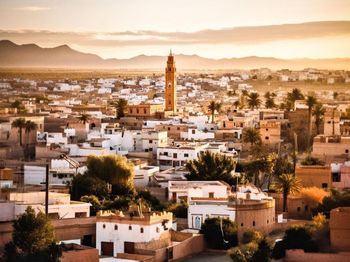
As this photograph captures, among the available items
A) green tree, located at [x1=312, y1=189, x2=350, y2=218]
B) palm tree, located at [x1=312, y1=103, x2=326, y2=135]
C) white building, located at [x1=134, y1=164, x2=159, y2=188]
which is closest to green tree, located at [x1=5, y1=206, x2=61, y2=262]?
green tree, located at [x1=312, y1=189, x2=350, y2=218]

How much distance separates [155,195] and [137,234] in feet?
8.24

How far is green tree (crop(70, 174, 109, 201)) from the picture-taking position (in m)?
10.8

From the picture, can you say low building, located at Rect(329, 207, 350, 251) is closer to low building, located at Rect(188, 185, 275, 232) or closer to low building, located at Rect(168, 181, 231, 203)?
low building, located at Rect(188, 185, 275, 232)

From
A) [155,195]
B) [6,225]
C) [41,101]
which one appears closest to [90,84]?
[41,101]

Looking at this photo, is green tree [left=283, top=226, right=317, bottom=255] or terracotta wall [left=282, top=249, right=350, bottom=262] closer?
terracotta wall [left=282, top=249, right=350, bottom=262]

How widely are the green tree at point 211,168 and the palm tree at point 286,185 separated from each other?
847 millimetres

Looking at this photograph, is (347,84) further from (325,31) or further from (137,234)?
(137,234)

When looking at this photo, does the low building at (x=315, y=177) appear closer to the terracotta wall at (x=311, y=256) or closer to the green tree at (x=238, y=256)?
the terracotta wall at (x=311, y=256)

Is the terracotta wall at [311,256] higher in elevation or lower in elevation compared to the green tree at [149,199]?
lower

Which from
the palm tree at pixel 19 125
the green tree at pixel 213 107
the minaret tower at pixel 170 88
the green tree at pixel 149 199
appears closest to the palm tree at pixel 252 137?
the green tree at pixel 213 107

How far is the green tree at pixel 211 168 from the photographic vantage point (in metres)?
12.0

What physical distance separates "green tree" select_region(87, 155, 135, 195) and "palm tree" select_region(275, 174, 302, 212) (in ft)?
6.05

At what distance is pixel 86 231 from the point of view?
30.3 feet

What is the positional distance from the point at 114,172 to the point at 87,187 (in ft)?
2.18
